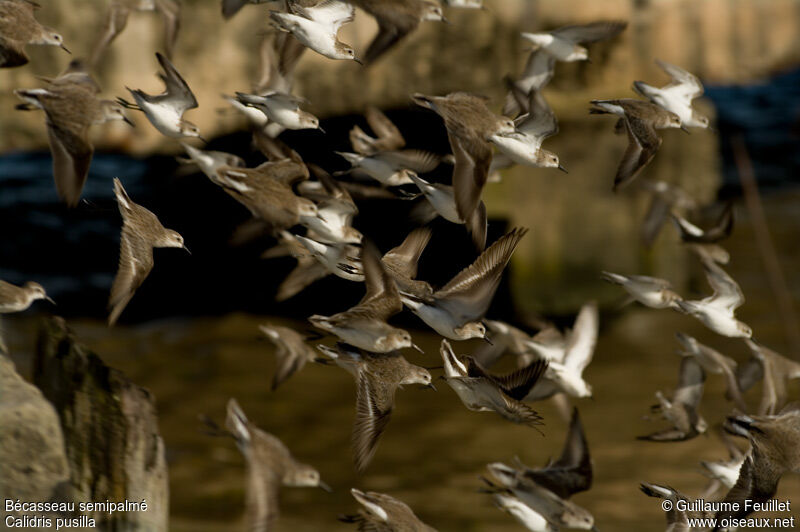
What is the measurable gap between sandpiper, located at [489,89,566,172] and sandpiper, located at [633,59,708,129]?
468 millimetres

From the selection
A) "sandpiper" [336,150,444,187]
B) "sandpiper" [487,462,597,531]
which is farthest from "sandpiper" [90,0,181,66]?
"sandpiper" [487,462,597,531]

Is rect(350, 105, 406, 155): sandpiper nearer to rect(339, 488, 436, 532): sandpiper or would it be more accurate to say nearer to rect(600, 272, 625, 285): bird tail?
rect(600, 272, 625, 285): bird tail

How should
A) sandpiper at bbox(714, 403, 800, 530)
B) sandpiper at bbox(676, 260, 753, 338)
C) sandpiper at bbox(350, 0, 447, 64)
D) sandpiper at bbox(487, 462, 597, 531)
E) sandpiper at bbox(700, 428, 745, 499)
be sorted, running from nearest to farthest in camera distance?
sandpiper at bbox(714, 403, 800, 530) < sandpiper at bbox(350, 0, 447, 64) < sandpiper at bbox(487, 462, 597, 531) < sandpiper at bbox(700, 428, 745, 499) < sandpiper at bbox(676, 260, 753, 338)

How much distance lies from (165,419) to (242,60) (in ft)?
8.64

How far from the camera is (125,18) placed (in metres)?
4.69

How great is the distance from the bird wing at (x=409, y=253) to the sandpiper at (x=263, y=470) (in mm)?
808

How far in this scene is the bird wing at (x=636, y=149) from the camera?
3.69 m

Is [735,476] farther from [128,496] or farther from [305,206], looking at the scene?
[128,496]

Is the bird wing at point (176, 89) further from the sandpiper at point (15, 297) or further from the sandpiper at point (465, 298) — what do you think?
the sandpiper at point (465, 298)

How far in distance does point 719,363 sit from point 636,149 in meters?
1.21

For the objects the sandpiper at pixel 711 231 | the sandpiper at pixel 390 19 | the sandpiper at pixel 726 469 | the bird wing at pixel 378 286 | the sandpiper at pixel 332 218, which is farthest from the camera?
the sandpiper at pixel 711 231

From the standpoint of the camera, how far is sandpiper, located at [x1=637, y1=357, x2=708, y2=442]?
14.6 ft

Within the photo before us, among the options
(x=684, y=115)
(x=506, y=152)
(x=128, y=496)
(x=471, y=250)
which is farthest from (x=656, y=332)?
(x=128, y=496)

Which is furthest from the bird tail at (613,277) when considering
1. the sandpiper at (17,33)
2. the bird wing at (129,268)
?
the sandpiper at (17,33)
